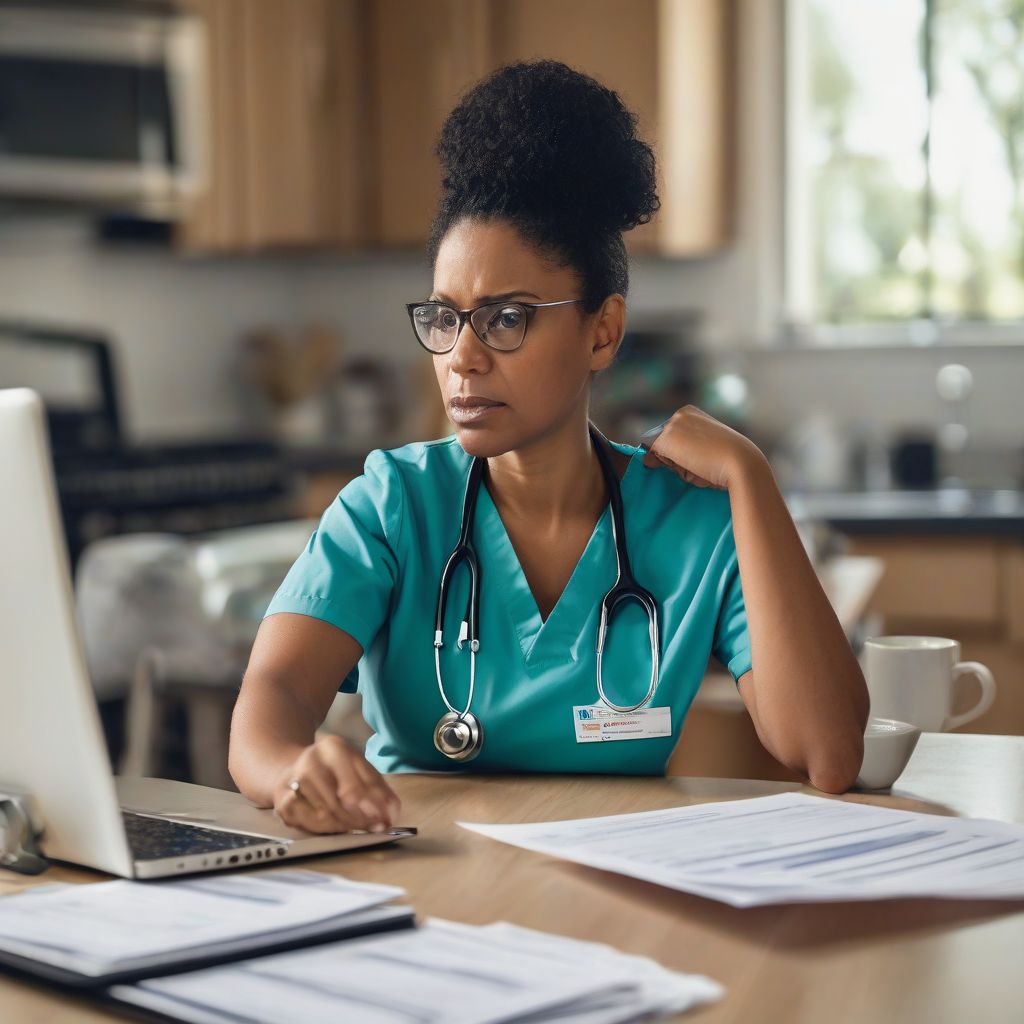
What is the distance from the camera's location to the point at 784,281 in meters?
4.26

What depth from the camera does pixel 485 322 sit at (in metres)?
1.26

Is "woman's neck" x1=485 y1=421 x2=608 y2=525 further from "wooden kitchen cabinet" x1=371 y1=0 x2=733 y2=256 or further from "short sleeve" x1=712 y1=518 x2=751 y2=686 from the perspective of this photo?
"wooden kitchen cabinet" x1=371 y1=0 x2=733 y2=256

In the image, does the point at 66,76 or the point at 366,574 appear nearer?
the point at 366,574

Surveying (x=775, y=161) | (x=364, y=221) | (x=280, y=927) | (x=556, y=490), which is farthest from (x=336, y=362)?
(x=280, y=927)

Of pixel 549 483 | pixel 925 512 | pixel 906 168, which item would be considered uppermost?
pixel 906 168

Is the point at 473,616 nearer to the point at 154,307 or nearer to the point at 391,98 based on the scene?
the point at 154,307

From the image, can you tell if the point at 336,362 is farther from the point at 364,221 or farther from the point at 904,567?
the point at 904,567

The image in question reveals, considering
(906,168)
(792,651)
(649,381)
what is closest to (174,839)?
(792,651)

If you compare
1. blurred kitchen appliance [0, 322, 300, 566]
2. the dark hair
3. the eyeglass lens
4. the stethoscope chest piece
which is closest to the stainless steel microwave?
blurred kitchen appliance [0, 322, 300, 566]

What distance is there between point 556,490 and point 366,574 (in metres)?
0.20

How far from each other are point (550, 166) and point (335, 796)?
23.4 inches

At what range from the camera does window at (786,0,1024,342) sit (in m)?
4.00

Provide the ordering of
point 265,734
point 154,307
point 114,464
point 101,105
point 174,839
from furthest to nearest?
point 154,307
point 101,105
point 114,464
point 265,734
point 174,839

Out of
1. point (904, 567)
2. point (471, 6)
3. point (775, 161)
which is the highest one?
point (471, 6)
